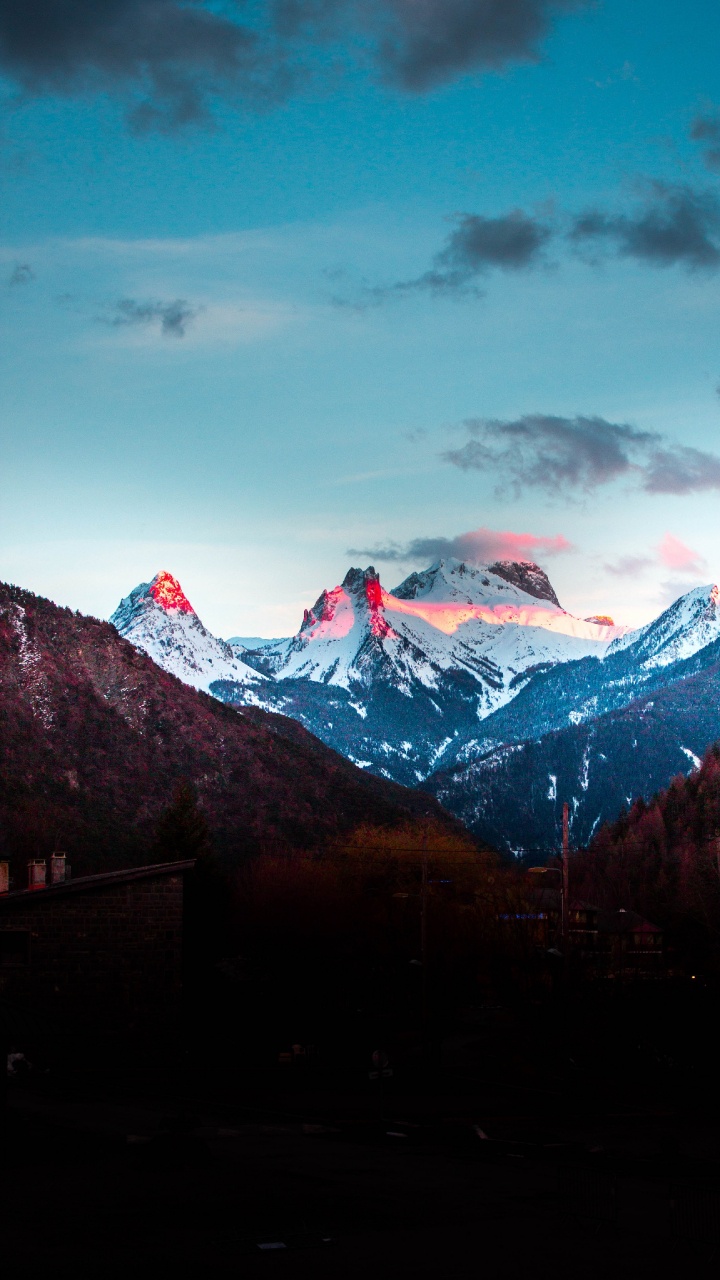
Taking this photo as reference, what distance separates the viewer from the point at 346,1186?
22.9m

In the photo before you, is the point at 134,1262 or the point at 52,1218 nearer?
the point at 134,1262

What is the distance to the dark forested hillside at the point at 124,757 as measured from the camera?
112 metres

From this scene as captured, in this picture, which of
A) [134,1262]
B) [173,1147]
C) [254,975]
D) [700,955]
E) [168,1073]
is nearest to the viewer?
[134,1262]

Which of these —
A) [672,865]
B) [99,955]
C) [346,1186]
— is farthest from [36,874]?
[672,865]

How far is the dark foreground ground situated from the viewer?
1744 centimetres

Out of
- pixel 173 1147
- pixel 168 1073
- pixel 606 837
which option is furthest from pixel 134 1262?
pixel 606 837

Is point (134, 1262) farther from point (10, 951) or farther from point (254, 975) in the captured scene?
point (254, 975)

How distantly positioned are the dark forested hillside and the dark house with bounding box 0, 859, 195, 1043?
178 ft

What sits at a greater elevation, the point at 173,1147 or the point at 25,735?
the point at 25,735

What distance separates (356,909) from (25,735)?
61.8 metres

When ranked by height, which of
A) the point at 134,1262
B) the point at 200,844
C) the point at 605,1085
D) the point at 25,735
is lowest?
the point at 605,1085

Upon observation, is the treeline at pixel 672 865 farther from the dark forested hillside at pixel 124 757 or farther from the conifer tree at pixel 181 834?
the conifer tree at pixel 181 834

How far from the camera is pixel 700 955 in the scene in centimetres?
8662

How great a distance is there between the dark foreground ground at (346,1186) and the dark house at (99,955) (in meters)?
3.18
